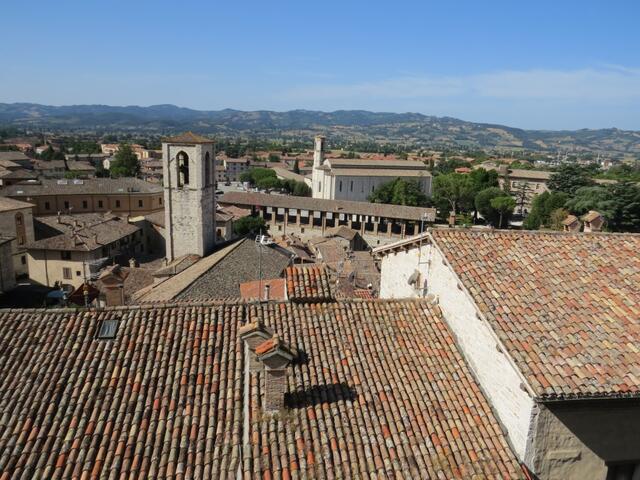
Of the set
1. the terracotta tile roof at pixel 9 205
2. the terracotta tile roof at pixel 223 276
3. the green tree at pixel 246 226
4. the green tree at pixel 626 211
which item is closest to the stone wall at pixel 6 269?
the terracotta tile roof at pixel 9 205

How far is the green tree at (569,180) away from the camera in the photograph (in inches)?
3504

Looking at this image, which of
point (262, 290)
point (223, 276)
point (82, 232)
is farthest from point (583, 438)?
point (82, 232)

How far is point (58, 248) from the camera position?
39031 mm

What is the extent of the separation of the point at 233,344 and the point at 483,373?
510cm

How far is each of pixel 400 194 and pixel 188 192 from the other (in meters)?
54.5

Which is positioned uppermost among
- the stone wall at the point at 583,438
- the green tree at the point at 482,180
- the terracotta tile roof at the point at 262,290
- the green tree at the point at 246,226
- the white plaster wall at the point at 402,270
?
the white plaster wall at the point at 402,270

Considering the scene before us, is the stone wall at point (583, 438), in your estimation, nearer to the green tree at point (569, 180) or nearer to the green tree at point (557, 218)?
the green tree at point (557, 218)

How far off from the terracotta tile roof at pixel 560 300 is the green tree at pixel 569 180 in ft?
282

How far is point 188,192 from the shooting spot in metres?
35.4

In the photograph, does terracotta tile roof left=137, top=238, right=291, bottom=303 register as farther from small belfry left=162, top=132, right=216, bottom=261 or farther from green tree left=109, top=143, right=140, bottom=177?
green tree left=109, top=143, right=140, bottom=177

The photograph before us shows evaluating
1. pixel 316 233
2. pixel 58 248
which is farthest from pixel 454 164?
pixel 58 248

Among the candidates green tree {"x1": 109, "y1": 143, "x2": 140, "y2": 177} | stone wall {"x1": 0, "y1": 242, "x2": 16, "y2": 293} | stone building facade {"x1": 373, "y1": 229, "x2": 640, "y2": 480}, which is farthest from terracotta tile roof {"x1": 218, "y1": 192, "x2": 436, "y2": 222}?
stone building facade {"x1": 373, "y1": 229, "x2": 640, "y2": 480}

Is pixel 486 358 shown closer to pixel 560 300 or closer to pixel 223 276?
pixel 560 300

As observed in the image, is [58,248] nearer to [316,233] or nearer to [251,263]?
[251,263]
